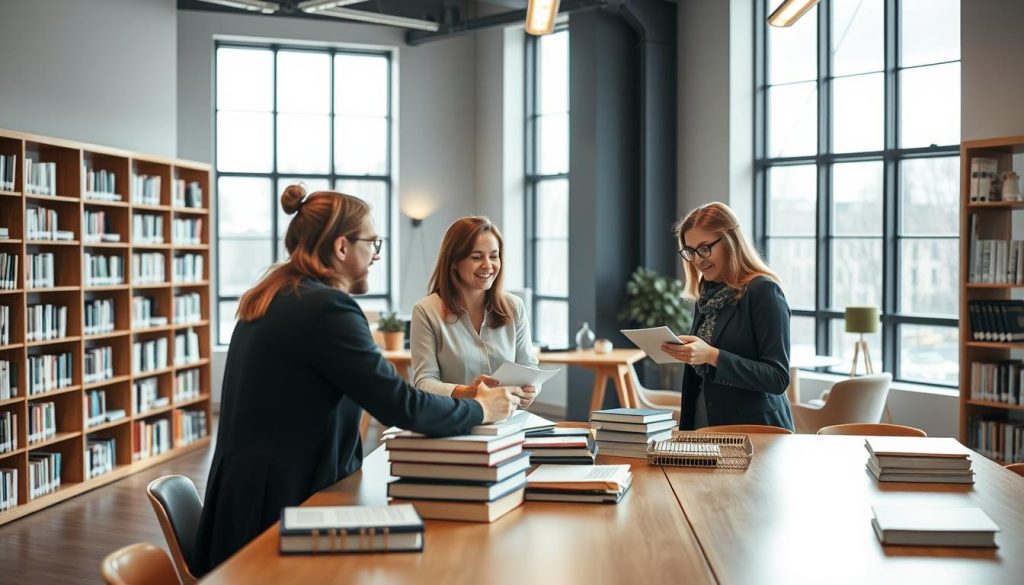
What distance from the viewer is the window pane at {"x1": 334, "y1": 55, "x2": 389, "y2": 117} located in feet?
36.2

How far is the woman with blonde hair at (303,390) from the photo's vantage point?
2439mm

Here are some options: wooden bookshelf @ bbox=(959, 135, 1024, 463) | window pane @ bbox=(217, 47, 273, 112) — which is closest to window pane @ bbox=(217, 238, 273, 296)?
window pane @ bbox=(217, 47, 273, 112)

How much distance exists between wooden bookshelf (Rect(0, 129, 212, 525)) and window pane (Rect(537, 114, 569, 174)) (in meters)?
3.95

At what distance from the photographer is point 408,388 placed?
Answer: 244 cm

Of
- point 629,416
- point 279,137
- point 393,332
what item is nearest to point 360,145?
point 279,137

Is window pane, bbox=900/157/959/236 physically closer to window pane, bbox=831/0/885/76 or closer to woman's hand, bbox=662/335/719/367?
window pane, bbox=831/0/885/76

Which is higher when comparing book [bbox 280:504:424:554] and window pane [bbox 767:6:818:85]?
window pane [bbox 767:6:818:85]

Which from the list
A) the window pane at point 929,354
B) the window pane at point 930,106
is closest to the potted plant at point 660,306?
the window pane at point 929,354

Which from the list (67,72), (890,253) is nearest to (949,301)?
(890,253)

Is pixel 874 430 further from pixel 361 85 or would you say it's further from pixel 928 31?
pixel 361 85

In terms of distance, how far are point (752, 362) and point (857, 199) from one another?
5.19 m

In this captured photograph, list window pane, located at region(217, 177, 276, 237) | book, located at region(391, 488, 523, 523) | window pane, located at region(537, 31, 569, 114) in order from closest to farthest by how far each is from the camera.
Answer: book, located at region(391, 488, 523, 523), window pane, located at region(537, 31, 569, 114), window pane, located at region(217, 177, 276, 237)

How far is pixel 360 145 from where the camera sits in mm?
11148

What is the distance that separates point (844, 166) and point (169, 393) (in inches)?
233
